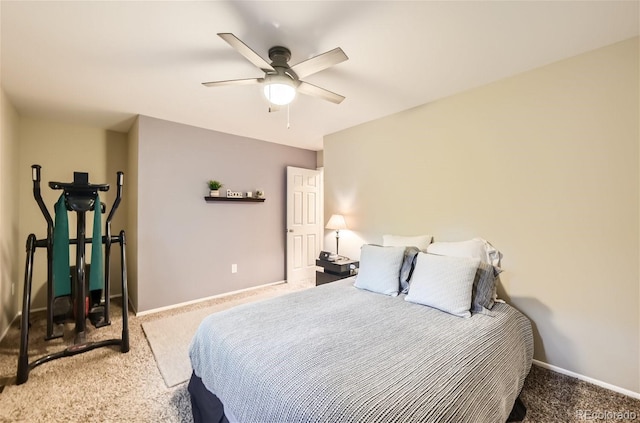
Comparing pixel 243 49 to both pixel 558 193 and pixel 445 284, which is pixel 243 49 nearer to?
pixel 445 284

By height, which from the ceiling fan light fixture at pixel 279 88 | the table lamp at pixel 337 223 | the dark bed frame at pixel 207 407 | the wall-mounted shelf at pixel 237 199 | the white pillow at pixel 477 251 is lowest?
the dark bed frame at pixel 207 407

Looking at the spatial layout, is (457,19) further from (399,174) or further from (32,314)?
(32,314)

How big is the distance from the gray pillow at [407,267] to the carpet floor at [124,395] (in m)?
1.03

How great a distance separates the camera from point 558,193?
6.72ft

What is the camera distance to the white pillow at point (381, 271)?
2.27 meters

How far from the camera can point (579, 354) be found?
199 centimetres

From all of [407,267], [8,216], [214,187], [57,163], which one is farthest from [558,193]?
[57,163]

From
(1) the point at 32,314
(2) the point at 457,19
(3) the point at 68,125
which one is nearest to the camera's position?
(2) the point at 457,19

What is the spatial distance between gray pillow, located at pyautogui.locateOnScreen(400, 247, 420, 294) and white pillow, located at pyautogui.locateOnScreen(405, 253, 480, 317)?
0.54 feet

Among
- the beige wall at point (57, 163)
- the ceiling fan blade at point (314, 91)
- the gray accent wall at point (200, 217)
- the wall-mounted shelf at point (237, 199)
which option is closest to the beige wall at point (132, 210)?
the gray accent wall at point (200, 217)

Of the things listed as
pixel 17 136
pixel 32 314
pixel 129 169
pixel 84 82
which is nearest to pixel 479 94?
pixel 84 82

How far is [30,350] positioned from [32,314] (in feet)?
3.62

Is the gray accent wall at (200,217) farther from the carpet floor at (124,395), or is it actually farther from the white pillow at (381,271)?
the white pillow at (381,271)

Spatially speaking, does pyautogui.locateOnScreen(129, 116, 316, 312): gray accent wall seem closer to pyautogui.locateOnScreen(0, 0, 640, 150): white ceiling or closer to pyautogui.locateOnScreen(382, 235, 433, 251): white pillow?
pyautogui.locateOnScreen(0, 0, 640, 150): white ceiling
